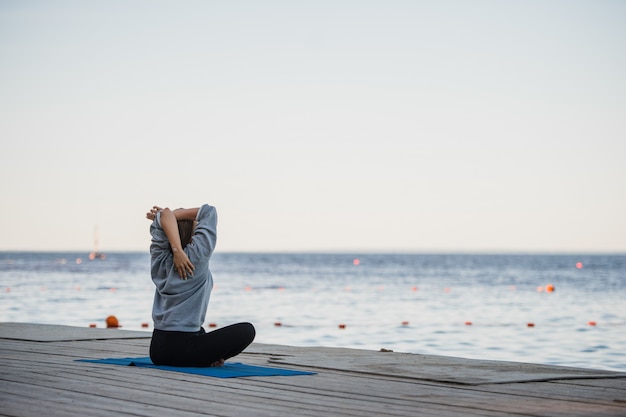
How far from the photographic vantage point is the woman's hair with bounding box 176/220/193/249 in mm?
5559

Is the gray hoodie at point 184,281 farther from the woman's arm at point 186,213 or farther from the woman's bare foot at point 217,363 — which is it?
the woman's bare foot at point 217,363

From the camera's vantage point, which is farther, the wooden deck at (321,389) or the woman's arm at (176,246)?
the woman's arm at (176,246)

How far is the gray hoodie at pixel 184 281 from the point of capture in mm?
5473

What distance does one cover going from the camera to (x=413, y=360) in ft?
20.8

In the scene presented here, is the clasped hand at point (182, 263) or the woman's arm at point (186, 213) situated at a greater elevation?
the woman's arm at point (186, 213)

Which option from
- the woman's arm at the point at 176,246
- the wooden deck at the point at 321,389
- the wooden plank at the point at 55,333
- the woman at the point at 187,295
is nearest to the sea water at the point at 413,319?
the wooden plank at the point at 55,333

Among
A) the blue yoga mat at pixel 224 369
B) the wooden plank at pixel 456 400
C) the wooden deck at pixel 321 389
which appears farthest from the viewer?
the blue yoga mat at pixel 224 369

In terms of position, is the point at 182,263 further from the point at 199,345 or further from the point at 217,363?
the point at 217,363

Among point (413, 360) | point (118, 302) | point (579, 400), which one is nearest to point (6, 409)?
point (579, 400)

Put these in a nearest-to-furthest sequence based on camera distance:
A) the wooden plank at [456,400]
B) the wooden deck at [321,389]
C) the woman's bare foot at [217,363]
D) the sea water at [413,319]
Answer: the wooden deck at [321,389], the wooden plank at [456,400], the woman's bare foot at [217,363], the sea water at [413,319]

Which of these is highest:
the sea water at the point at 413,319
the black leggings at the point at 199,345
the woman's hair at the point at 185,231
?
the woman's hair at the point at 185,231

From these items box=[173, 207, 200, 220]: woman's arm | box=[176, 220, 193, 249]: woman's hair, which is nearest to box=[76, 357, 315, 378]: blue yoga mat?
box=[176, 220, 193, 249]: woman's hair

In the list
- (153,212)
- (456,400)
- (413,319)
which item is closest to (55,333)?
(153,212)

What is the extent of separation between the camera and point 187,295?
18.1ft
